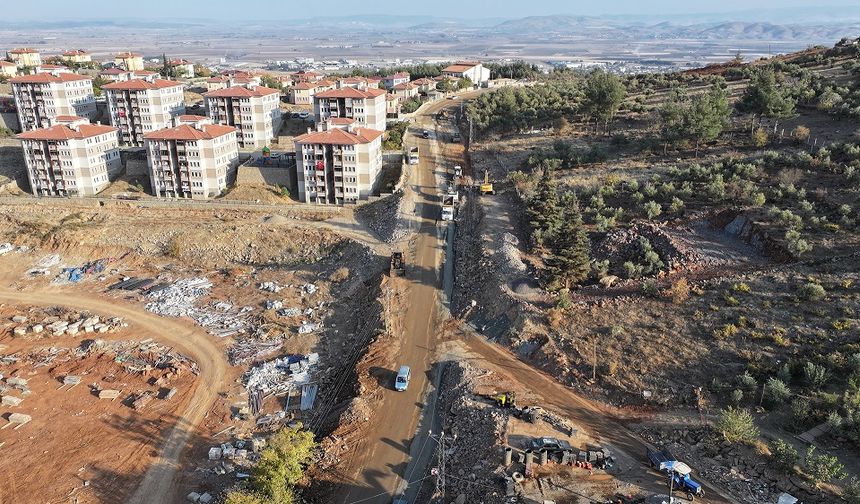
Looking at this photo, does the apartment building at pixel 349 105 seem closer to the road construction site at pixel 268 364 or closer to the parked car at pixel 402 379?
A: the road construction site at pixel 268 364

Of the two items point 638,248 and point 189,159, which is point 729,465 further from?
point 189,159

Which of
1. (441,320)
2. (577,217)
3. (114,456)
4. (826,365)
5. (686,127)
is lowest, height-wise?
(114,456)

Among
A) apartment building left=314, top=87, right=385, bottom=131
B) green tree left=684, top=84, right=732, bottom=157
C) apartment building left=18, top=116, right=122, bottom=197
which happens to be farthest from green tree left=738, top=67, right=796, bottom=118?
apartment building left=18, top=116, right=122, bottom=197

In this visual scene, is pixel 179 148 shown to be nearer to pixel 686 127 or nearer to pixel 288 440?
pixel 288 440

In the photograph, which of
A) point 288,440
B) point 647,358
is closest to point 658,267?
point 647,358

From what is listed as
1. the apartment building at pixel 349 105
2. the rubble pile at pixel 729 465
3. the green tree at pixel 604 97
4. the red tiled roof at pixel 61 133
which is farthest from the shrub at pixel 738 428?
the red tiled roof at pixel 61 133

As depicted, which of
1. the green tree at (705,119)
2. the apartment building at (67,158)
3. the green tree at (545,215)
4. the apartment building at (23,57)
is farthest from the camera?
the apartment building at (23,57)
